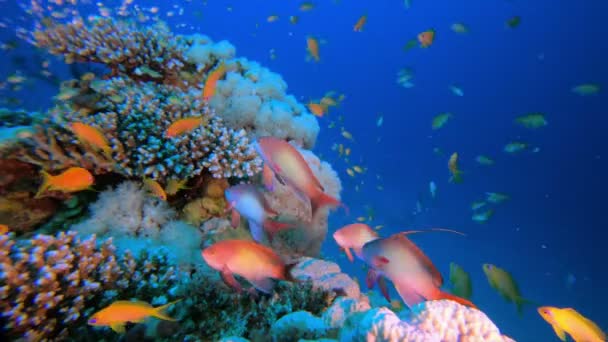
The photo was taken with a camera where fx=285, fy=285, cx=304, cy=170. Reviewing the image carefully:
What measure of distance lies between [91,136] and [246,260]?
221 cm

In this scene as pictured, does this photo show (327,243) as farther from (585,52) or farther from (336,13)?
(336,13)

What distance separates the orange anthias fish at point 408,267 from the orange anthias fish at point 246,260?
735mm

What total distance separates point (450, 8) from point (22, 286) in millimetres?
83505

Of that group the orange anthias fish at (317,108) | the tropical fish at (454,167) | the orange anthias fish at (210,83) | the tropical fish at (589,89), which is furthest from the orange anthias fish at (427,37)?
the tropical fish at (589,89)

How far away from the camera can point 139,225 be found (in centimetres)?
345

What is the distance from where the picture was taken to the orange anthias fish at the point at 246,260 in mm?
2143

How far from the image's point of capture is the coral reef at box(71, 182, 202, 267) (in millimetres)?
3229

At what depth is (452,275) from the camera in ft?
13.0

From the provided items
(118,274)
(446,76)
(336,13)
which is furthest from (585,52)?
(118,274)

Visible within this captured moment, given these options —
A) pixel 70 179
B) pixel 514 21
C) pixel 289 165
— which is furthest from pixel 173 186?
pixel 514 21

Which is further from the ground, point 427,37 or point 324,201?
point 427,37

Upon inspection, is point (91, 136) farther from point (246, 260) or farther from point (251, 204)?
point (246, 260)

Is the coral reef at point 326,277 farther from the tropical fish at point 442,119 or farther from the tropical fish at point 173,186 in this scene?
the tropical fish at point 442,119

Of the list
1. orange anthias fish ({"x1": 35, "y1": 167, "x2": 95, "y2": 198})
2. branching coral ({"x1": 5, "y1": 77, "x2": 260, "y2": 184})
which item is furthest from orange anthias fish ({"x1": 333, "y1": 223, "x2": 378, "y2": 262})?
orange anthias fish ({"x1": 35, "y1": 167, "x2": 95, "y2": 198})
